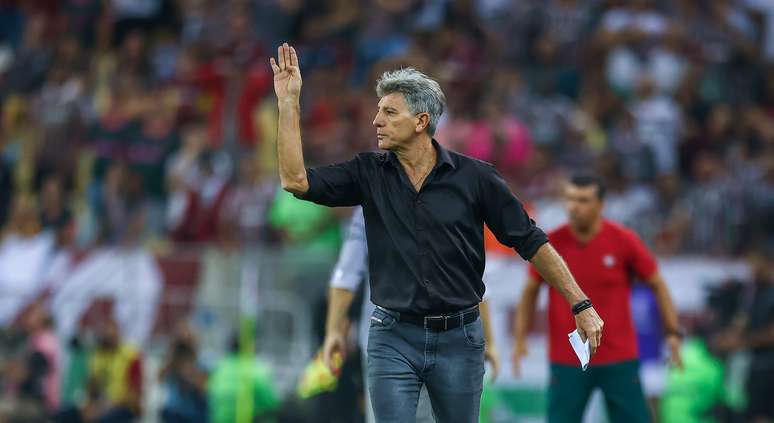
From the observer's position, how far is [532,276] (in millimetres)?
9547

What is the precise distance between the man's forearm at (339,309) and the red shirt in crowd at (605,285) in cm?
142

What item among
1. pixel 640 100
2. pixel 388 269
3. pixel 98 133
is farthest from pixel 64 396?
pixel 388 269

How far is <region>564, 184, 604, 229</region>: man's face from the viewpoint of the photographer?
9.45m

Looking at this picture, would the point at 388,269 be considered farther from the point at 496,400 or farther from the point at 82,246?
the point at 82,246

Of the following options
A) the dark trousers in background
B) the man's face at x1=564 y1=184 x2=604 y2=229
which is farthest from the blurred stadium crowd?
the dark trousers in background

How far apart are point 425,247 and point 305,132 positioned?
30.1 ft

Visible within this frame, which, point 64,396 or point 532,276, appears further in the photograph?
point 64,396

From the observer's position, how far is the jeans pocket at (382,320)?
6969 millimetres

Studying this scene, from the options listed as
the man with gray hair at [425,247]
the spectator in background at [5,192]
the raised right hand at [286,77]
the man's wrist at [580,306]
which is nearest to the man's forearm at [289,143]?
the raised right hand at [286,77]

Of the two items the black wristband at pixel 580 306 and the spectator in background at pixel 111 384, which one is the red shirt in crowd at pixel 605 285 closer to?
the black wristband at pixel 580 306

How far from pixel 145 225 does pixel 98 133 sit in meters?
1.90

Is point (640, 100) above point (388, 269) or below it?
above

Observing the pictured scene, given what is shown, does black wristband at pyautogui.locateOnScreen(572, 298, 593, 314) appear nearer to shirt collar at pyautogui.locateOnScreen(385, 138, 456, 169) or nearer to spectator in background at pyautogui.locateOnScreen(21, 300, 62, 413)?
shirt collar at pyautogui.locateOnScreen(385, 138, 456, 169)

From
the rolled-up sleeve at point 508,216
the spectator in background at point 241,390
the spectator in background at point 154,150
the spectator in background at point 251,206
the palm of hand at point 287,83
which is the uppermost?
the spectator in background at point 154,150
